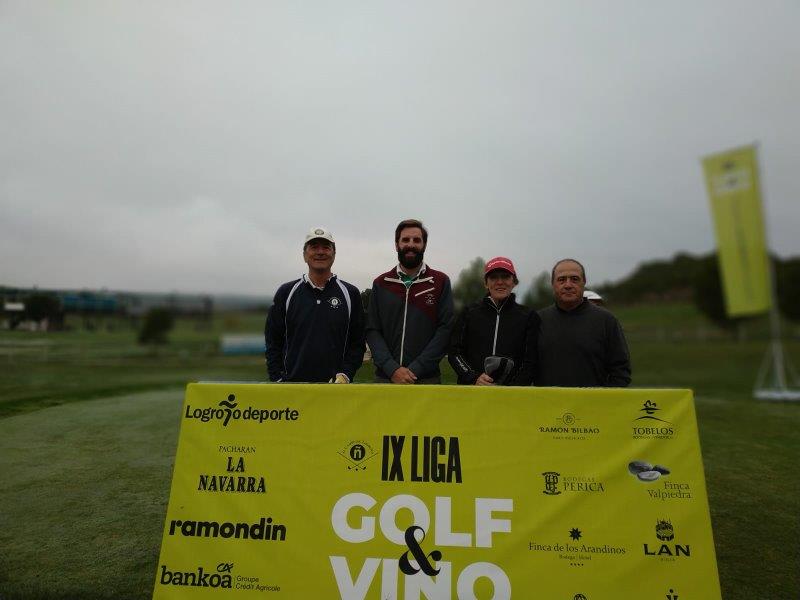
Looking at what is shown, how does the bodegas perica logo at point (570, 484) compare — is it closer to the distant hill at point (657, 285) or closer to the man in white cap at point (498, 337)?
the man in white cap at point (498, 337)

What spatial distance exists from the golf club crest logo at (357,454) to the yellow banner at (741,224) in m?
12.8

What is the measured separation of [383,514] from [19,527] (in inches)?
112

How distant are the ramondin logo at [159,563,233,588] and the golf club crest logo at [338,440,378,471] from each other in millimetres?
819

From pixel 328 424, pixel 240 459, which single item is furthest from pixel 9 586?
pixel 328 424

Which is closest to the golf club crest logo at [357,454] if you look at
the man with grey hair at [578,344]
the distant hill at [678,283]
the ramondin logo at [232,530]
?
the ramondin logo at [232,530]

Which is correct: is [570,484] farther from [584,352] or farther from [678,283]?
[678,283]

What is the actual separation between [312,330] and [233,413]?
3.04 feet

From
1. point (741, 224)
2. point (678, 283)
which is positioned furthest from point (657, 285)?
point (741, 224)

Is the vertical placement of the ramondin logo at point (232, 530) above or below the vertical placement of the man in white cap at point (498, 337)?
below

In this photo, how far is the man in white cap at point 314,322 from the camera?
3.82 metres

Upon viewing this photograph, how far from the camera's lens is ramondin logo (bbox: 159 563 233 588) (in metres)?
2.77

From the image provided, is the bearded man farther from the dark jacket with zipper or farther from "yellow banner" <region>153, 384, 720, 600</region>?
Answer: "yellow banner" <region>153, 384, 720, 600</region>

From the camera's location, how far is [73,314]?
12.1 metres

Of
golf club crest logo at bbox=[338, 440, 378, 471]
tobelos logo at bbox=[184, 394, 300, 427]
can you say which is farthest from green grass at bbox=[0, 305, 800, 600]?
golf club crest logo at bbox=[338, 440, 378, 471]
